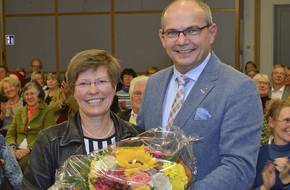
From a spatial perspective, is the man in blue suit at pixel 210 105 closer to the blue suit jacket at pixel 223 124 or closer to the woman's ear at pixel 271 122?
the blue suit jacket at pixel 223 124

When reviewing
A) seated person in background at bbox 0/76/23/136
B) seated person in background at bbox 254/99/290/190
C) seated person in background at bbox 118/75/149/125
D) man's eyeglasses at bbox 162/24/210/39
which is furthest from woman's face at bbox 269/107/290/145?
seated person in background at bbox 0/76/23/136

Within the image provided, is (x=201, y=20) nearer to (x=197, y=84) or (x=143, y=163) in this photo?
(x=197, y=84)

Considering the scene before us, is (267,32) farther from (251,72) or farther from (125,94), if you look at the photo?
(125,94)

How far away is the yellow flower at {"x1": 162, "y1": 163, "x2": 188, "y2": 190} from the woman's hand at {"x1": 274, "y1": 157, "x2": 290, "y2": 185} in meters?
1.58

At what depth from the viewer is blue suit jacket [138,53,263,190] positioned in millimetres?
1767

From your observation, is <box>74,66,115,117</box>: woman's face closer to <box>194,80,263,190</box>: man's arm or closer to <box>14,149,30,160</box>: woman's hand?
<box>194,80,263,190</box>: man's arm

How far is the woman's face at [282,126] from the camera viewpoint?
335 cm

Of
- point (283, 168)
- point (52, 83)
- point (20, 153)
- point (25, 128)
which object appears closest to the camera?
point (283, 168)

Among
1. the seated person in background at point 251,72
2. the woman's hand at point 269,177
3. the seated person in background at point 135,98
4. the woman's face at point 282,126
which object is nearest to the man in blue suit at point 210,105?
the woman's hand at point 269,177

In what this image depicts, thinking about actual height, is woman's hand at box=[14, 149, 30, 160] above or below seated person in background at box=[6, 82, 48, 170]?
below

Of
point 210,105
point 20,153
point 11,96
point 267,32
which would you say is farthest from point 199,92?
point 267,32

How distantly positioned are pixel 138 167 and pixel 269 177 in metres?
1.66

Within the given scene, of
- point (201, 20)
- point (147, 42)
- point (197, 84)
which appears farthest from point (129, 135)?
point (147, 42)

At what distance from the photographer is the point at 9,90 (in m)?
6.43
